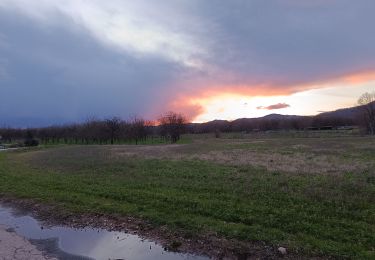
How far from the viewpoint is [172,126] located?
111375mm

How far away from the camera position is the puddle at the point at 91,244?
31.4ft

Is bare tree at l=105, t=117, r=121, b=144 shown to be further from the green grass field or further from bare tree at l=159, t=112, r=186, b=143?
the green grass field

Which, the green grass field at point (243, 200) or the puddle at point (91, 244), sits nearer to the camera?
the puddle at point (91, 244)

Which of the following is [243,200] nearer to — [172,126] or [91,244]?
[91,244]

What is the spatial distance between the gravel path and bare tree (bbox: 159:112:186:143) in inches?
3728

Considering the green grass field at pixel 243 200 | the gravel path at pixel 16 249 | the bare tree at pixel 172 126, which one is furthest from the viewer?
the bare tree at pixel 172 126

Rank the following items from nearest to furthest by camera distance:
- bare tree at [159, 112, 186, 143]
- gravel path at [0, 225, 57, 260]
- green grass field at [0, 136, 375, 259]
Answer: gravel path at [0, 225, 57, 260], green grass field at [0, 136, 375, 259], bare tree at [159, 112, 186, 143]

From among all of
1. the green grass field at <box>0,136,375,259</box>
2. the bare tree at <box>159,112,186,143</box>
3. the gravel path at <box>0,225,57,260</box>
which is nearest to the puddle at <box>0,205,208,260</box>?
the gravel path at <box>0,225,57,260</box>

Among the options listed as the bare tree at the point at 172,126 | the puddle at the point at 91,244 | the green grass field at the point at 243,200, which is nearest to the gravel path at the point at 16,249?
the puddle at the point at 91,244

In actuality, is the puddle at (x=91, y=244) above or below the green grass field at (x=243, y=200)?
below

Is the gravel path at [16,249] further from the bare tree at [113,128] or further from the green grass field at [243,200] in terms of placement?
the bare tree at [113,128]

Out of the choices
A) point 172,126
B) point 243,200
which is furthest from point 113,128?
point 243,200

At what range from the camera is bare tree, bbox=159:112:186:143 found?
109719mm

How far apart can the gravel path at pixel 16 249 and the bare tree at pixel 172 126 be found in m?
94.7
